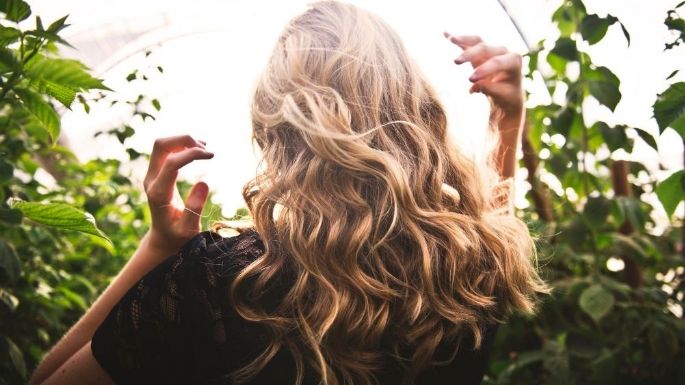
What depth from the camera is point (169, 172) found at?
1137 mm

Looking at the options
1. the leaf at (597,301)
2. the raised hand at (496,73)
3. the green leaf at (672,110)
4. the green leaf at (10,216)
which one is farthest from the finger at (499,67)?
the green leaf at (10,216)

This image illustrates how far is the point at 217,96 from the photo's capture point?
1837mm

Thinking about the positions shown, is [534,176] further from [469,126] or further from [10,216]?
[10,216]

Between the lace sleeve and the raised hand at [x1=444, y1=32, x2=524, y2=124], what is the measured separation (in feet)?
2.74

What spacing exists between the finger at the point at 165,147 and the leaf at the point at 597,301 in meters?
1.17

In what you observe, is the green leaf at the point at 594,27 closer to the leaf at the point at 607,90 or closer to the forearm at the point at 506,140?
the leaf at the point at 607,90

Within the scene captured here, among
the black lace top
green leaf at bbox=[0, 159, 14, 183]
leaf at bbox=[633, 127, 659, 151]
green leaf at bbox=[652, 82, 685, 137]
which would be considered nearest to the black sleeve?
the black lace top

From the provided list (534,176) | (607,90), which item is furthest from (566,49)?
(534,176)

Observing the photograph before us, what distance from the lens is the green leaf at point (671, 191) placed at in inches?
47.0

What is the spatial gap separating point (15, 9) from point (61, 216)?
390 mm

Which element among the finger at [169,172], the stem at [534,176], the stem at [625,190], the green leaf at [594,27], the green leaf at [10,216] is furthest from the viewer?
the stem at [534,176]

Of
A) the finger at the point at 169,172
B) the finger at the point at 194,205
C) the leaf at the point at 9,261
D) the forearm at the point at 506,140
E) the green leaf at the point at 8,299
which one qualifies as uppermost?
the leaf at the point at 9,261

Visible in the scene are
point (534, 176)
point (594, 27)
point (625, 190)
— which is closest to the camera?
point (594, 27)

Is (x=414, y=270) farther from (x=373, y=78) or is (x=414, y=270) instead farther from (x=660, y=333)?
(x=660, y=333)
